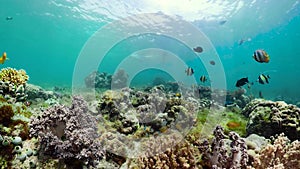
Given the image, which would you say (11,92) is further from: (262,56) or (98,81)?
(98,81)

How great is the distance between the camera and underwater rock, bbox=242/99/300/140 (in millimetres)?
5430

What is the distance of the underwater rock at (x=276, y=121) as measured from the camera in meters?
5.43

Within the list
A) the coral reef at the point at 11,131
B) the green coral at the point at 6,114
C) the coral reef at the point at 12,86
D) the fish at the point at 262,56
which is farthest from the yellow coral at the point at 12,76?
the fish at the point at 262,56

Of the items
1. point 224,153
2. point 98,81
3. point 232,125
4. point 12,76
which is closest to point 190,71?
point 232,125

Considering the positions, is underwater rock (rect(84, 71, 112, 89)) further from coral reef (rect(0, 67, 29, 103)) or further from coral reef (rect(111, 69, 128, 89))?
coral reef (rect(0, 67, 29, 103))

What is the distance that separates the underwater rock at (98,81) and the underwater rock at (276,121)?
12.8 metres

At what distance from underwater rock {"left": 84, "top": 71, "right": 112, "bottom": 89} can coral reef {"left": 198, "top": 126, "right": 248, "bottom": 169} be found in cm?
1393

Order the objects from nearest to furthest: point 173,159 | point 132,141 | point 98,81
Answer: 1. point 173,159
2. point 132,141
3. point 98,81

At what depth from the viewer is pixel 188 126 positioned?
588cm

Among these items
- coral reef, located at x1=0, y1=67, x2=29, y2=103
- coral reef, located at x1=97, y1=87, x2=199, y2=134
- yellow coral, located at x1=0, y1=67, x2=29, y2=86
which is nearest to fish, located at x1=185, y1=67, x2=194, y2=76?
coral reef, located at x1=97, y1=87, x2=199, y2=134

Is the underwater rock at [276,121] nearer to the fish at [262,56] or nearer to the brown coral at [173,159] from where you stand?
the fish at [262,56]

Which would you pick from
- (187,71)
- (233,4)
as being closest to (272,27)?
(233,4)

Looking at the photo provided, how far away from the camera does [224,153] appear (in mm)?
3285

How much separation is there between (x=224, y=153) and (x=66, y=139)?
275cm
